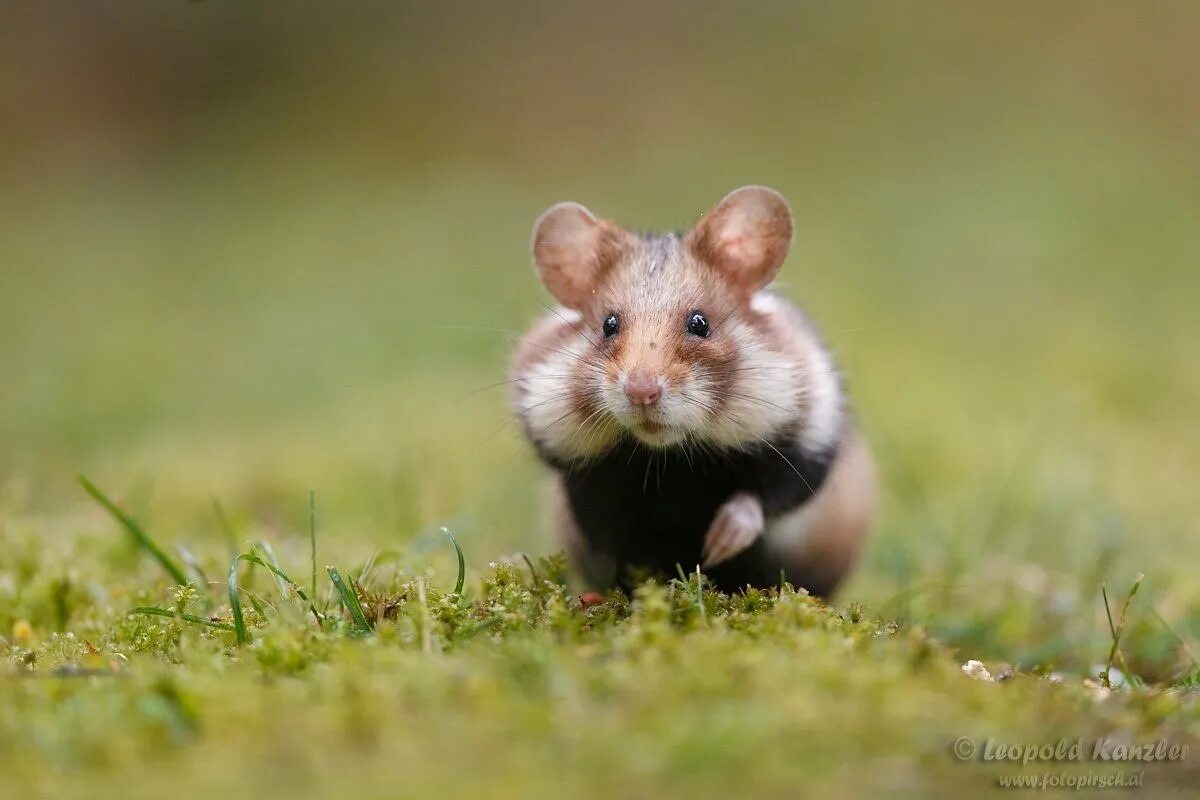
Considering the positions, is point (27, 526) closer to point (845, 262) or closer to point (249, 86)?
point (845, 262)

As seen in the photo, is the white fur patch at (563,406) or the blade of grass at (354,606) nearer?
the blade of grass at (354,606)

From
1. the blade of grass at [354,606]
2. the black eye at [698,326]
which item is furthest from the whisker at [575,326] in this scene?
the blade of grass at [354,606]

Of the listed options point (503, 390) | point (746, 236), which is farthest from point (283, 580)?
point (746, 236)

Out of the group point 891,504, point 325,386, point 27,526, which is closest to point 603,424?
point 27,526

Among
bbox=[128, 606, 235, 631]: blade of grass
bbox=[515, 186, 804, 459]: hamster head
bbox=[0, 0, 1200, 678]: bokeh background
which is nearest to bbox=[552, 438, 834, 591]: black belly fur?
bbox=[515, 186, 804, 459]: hamster head

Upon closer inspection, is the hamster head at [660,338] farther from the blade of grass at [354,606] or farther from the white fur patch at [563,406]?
the blade of grass at [354,606]

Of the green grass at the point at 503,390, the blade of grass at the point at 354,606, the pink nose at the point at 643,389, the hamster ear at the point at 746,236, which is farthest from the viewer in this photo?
the hamster ear at the point at 746,236

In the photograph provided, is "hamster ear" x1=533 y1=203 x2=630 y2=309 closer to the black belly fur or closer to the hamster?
the hamster
